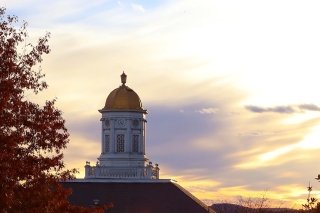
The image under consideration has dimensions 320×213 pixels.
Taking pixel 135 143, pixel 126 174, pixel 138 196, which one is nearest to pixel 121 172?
pixel 126 174

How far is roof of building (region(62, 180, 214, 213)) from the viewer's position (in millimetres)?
118688

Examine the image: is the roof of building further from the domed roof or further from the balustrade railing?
the domed roof

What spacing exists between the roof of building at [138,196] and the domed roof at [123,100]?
7174 mm

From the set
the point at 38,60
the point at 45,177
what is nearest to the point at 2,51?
the point at 38,60

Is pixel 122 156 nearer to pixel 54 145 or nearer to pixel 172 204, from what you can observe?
pixel 172 204

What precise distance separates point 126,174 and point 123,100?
7428 millimetres

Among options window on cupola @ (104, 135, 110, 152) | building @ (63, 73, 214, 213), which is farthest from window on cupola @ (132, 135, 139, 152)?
window on cupola @ (104, 135, 110, 152)

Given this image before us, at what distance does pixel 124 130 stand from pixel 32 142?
91.3 meters

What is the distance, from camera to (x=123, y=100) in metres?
126

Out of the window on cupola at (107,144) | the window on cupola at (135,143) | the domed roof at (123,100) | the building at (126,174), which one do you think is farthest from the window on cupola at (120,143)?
the domed roof at (123,100)

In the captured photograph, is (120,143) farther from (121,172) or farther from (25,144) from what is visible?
(25,144)

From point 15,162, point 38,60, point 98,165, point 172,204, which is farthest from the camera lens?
point 98,165

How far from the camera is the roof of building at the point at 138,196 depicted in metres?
119

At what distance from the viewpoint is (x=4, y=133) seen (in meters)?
35.7
